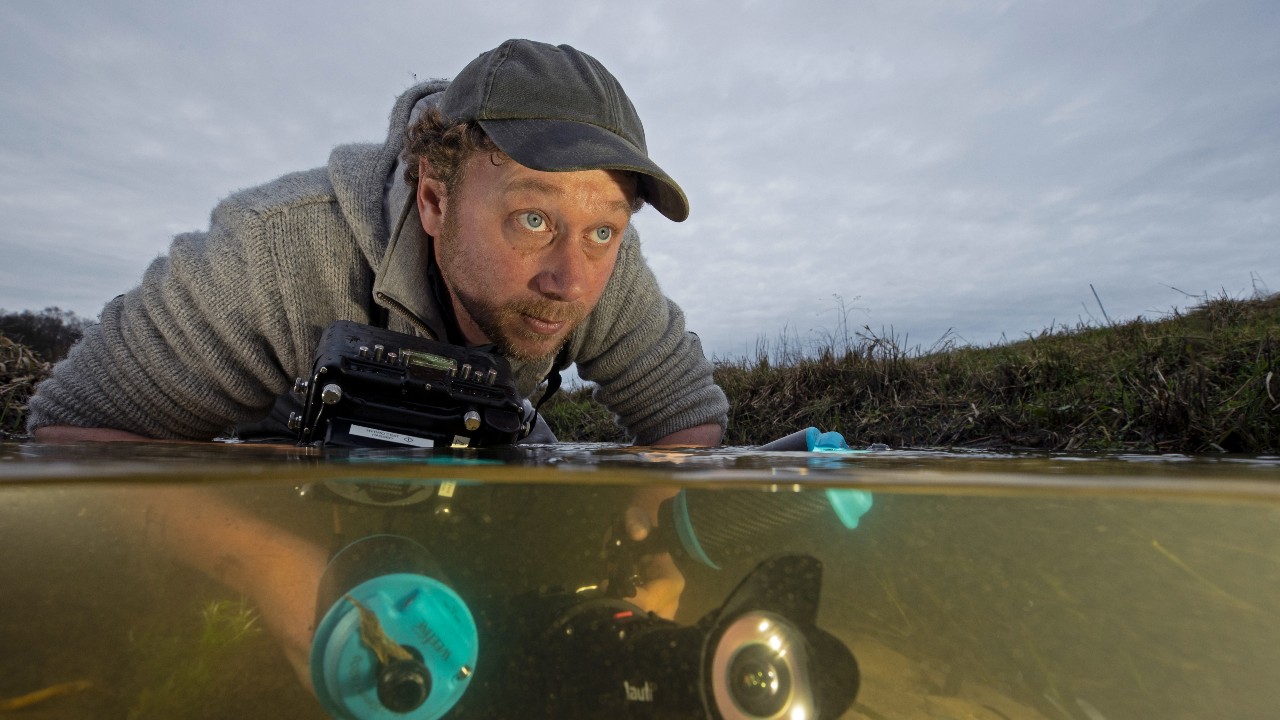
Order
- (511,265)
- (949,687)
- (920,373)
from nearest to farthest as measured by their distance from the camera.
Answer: (949,687)
(511,265)
(920,373)

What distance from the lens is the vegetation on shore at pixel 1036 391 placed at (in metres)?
3.21

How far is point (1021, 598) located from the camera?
107 centimetres

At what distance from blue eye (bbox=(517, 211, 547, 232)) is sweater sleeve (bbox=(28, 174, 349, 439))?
864 mm

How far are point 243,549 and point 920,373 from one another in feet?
16.1

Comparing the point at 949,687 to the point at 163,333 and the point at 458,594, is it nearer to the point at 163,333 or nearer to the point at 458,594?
the point at 458,594

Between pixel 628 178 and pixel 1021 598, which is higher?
pixel 628 178

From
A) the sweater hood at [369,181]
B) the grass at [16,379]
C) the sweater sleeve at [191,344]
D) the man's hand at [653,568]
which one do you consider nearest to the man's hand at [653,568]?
the man's hand at [653,568]

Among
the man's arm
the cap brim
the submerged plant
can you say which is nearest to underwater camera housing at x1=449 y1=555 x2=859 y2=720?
the submerged plant

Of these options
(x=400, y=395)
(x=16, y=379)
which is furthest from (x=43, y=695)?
(x=16, y=379)

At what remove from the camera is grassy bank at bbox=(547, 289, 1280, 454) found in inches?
126

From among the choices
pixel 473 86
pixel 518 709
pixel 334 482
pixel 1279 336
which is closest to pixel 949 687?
pixel 518 709

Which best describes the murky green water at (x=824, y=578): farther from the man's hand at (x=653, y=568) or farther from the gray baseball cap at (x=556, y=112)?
the gray baseball cap at (x=556, y=112)

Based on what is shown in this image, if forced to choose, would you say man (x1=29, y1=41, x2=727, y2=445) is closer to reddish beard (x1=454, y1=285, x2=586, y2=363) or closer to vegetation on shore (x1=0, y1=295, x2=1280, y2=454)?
reddish beard (x1=454, y1=285, x2=586, y2=363)

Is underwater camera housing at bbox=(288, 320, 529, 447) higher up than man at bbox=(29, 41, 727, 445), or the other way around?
man at bbox=(29, 41, 727, 445)
